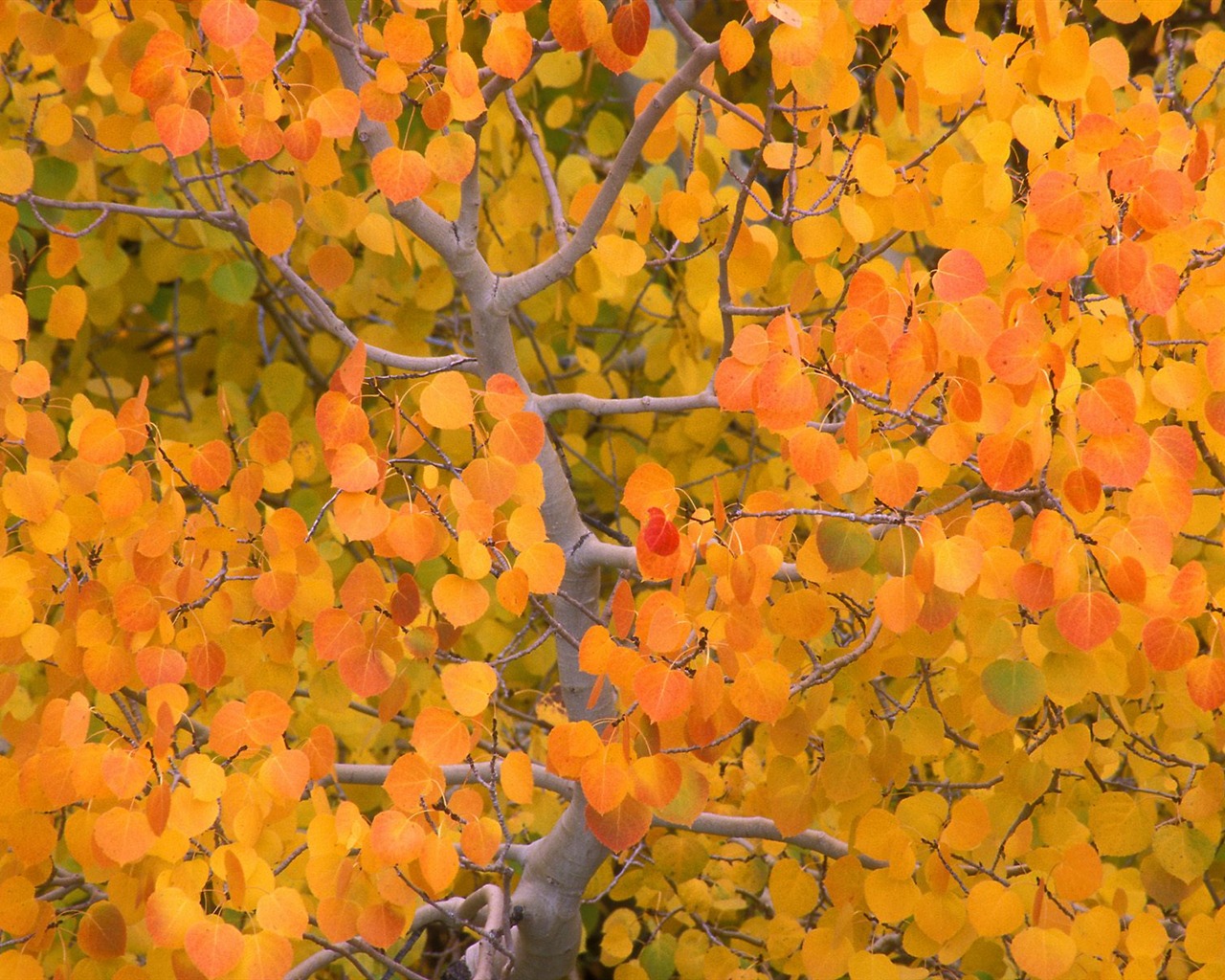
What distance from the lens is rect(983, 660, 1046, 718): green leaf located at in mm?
1199

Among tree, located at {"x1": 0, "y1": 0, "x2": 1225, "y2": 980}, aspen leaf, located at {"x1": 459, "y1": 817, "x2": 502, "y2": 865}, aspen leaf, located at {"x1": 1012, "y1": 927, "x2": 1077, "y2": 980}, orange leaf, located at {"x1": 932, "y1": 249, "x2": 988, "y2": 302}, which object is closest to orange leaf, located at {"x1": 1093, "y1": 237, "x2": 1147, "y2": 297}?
tree, located at {"x1": 0, "y1": 0, "x2": 1225, "y2": 980}

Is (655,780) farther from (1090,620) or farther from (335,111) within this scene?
(335,111)

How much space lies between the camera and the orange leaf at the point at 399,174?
1.36 m

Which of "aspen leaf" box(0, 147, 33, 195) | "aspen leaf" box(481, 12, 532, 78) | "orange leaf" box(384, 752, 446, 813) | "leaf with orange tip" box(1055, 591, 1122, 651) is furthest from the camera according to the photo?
"aspen leaf" box(0, 147, 33, 195)

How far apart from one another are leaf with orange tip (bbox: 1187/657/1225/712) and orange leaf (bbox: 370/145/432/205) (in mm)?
913

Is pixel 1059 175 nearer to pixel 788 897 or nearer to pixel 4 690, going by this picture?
pixel 788 897

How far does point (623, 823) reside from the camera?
124 centimetres

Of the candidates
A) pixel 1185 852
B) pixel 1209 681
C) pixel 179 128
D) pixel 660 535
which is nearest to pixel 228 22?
pixel 179 128

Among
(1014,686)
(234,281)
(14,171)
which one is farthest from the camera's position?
(234,281)

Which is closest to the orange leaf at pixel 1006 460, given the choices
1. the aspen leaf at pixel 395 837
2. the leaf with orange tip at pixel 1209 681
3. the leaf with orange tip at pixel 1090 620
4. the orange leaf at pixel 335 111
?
the leaf with orange tip at pixel 1090 620

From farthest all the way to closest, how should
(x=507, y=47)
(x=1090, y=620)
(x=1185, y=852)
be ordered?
(x=1185, y=852), (x=507, y=47), (x=1090, y=620)

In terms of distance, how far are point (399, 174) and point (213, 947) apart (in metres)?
0.79

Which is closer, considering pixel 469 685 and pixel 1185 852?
pixel 469 685

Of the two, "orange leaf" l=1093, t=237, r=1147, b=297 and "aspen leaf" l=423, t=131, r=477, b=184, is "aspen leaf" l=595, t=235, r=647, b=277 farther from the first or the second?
"orange leaf" l=1093, t=237, r=1147, b=297
